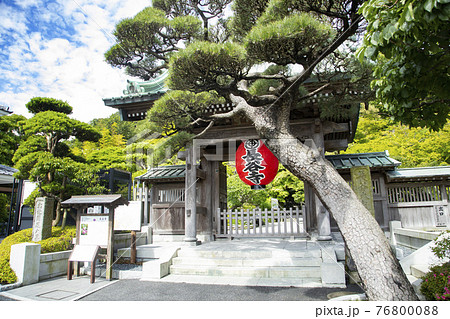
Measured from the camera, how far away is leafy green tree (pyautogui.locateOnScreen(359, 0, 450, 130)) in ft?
7.96

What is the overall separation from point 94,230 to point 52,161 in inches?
127

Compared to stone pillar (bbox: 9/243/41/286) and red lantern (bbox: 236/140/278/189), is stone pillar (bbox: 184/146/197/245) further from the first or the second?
stone pillar (bbox: 9/243/41/286)

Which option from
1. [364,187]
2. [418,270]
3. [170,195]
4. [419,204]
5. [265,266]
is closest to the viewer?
[418,270]

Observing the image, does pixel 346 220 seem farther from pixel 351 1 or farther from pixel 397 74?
pixel 351 1

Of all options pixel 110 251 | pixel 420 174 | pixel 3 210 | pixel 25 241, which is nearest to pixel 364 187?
pixel 420 174

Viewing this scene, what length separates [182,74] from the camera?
18.1 ft

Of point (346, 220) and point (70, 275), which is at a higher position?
point (346, 220)

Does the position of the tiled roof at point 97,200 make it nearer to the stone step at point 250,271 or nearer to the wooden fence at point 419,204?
the stone step at point 250,271

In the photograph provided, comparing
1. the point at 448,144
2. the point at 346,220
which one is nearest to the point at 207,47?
the point at 346,220

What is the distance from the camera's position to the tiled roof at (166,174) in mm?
10578

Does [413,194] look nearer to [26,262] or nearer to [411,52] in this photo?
[411,52]

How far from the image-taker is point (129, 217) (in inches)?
310

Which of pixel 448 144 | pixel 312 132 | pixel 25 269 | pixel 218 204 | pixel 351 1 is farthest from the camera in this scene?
pixel 448 144

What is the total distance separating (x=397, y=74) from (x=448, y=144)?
40.7ft
